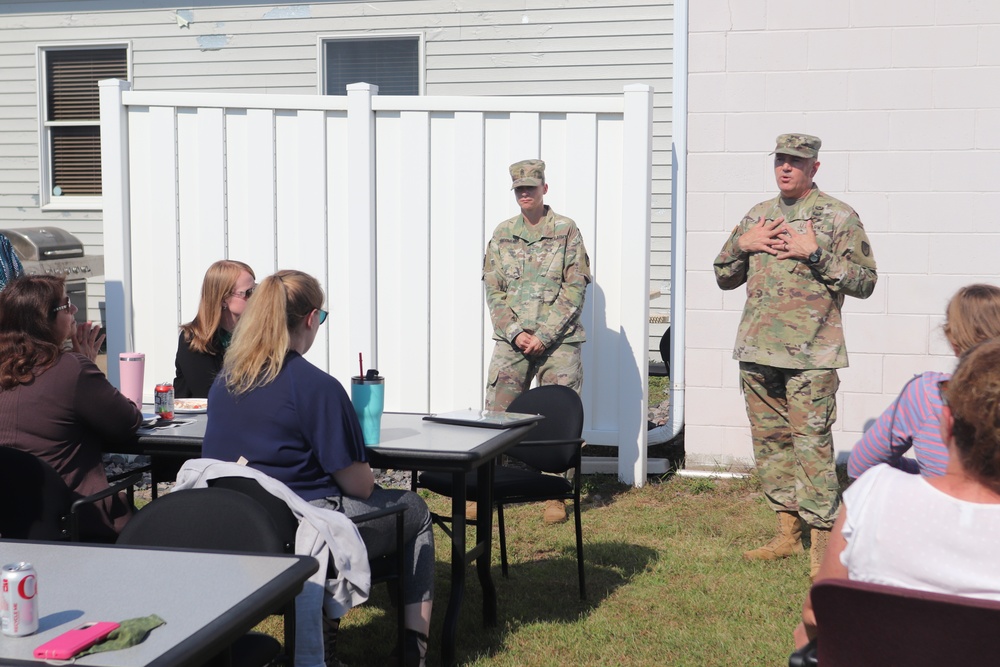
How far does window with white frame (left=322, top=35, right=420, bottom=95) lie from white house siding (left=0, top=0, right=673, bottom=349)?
0.48ft

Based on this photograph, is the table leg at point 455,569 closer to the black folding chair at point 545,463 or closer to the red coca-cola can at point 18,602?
the black folding chair at point 545,463

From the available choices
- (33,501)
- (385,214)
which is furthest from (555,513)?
(33,501)

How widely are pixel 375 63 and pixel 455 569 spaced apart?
300 inches

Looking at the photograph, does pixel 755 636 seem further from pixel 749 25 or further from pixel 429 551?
pixel 749 25

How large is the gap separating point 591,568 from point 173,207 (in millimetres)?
3786

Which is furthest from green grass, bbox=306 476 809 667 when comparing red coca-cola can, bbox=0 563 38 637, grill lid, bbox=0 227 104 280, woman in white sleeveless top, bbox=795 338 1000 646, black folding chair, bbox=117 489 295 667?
grill lid, bbox=0 227 104 280

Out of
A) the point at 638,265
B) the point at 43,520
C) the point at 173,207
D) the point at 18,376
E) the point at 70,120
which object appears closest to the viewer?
the point at 43,520

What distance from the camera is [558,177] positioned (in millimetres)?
6582

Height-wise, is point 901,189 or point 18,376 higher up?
point 901,189

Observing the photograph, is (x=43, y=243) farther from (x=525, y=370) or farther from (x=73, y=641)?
(x=73, y=641)

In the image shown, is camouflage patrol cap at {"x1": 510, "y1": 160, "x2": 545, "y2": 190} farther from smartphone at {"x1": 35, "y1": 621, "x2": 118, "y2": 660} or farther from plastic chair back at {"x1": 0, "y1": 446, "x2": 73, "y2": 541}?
smartphone at {"x1": 35, "y1": 621, "x2": 118, "y2": 660}

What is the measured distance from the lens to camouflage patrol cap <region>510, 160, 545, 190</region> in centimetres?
600

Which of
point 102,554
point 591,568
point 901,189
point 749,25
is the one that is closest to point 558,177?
point 749,25

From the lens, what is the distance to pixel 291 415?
3307 millimetres
